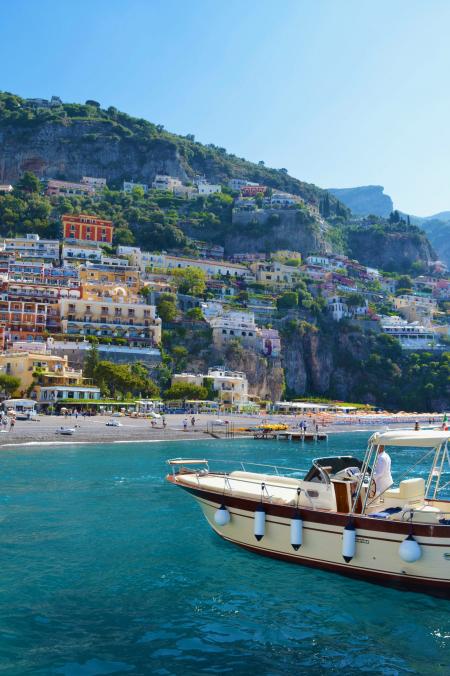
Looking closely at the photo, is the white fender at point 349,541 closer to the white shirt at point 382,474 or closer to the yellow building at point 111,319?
the white shirt at point 382,474

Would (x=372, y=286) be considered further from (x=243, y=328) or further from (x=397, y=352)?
(x=243, y=328)

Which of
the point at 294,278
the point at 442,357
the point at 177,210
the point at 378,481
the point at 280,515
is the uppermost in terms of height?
the point at 177,210

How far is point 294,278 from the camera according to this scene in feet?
390

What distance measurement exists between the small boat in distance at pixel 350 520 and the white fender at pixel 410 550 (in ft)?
0.07

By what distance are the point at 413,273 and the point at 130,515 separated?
153 m

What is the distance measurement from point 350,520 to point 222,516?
12.7 ft

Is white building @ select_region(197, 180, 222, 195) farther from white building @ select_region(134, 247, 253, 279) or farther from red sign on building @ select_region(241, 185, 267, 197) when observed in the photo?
white building @ select_region(134, 247, 253, 279)

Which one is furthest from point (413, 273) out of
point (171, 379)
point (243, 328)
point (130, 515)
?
point (130, 515)

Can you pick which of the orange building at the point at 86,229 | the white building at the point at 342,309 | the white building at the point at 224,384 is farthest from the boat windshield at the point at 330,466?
the orange building at the point at 86,229

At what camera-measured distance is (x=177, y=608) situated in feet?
42.9

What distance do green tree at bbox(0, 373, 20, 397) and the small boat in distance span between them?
51.4 m

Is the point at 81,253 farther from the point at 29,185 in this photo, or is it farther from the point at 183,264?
the point at 29,185

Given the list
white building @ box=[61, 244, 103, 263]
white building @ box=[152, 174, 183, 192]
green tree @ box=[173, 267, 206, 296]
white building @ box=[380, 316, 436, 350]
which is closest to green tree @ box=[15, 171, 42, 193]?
white building @ box=[152, 174, 183, 192]

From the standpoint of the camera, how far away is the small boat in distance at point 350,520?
1374 cm
